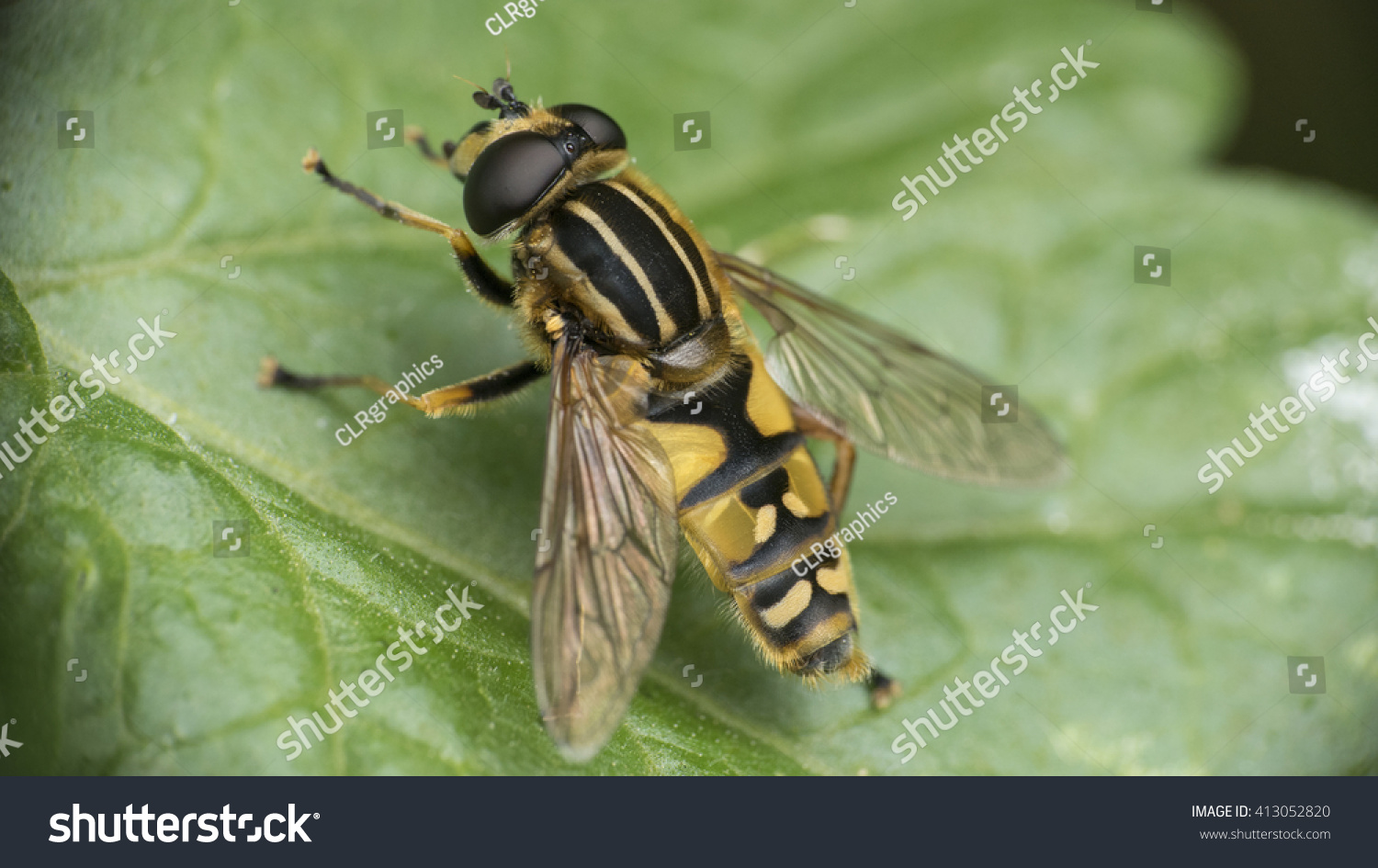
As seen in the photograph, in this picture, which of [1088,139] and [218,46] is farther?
[1088,139]

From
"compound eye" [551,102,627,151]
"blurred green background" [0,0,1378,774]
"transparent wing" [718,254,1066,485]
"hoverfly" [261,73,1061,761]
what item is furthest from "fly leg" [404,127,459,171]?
"transparent wing" [718,254,1066,485]

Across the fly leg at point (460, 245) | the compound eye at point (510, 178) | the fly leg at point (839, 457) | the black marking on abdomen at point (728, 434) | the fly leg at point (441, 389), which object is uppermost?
the compound eye at point (510, 178)

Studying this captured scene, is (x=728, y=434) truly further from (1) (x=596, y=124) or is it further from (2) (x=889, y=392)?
(1) (x=596, y=124)

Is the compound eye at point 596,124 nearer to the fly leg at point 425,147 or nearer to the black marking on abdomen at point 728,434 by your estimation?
the fly leg at point 425,147

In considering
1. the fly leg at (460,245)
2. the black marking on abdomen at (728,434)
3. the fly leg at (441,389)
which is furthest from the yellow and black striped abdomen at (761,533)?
the fly leg at (460,245)

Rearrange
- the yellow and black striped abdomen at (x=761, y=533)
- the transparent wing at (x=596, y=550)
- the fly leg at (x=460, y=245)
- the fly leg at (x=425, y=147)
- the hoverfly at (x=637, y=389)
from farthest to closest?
1. the fly leg at (x=425, y=147)
2. the fly leg at (x=460, y=245)
3. the yellow and black striped abdomen at (x=761, y=533)
4. the hoverfly at (x=637, y=389)
5. the transparent wing at (x=596, y=550)

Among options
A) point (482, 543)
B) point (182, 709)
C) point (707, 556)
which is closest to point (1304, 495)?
point (707, 556)

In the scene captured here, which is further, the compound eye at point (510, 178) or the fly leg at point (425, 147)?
the fly leg at point (425, 147)
